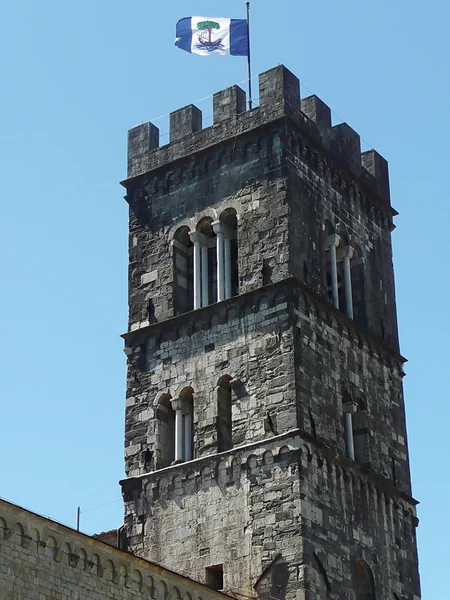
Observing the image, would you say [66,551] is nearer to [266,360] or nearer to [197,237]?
[266,360]

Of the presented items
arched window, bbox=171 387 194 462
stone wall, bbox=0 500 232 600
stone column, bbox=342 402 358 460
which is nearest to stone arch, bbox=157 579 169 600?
stone wall, bbox=0 500 232 600

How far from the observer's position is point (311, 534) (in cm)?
3394

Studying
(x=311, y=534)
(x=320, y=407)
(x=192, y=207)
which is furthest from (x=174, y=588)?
(x=192, y=207)

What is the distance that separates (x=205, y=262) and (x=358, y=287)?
4360 millimetres

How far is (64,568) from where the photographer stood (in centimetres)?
2802

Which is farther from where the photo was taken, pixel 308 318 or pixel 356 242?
pixel 356 242

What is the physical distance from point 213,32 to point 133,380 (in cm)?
1073

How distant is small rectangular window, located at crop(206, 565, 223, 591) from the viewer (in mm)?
34781

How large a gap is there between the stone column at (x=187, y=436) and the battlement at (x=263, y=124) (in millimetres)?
7788

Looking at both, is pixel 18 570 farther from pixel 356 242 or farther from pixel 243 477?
pixel 356 242

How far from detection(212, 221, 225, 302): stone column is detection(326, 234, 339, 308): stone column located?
9.61 feet

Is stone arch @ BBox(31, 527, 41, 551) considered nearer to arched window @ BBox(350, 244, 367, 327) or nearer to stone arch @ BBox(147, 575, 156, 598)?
stone arch @ BBox(147, 575, 156, 598)

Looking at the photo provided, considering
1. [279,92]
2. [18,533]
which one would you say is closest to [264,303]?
[279,92]

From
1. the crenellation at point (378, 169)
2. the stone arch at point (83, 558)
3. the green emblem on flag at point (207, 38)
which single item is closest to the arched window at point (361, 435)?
the crenellation at point (378, 169)
